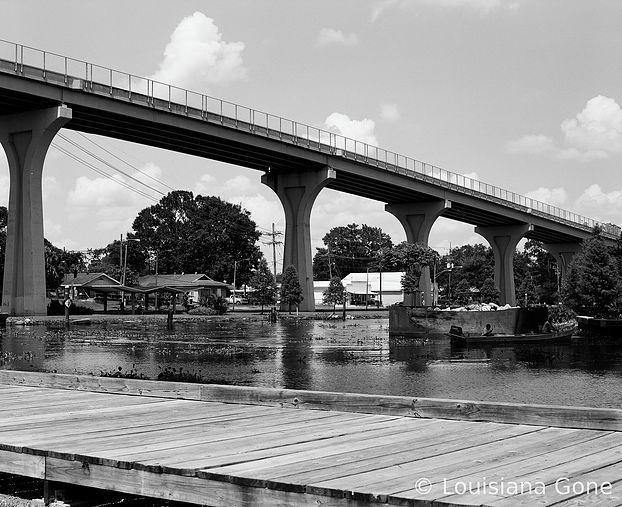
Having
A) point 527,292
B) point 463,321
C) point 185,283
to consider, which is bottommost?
point 463,321

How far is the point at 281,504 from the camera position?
19.0 ft

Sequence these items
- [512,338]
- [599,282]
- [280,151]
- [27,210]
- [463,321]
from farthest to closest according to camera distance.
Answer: [280,151]
[599,282]
[27,210]
[463,321]
[512,338]

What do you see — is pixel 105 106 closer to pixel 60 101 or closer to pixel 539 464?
pixel 60 101

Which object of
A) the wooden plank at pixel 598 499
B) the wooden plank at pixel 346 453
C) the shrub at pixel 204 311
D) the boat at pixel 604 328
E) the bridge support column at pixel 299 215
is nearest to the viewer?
the wooden plank at pixel 598 499

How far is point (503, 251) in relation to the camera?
464ft

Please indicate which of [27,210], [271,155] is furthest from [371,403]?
[271,155]

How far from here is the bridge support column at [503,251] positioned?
13862cm

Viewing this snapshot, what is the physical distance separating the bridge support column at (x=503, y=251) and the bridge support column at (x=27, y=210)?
92.6m

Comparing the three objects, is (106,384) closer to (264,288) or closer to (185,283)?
(185,283)

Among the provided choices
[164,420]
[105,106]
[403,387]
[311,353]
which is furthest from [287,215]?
[164,420]

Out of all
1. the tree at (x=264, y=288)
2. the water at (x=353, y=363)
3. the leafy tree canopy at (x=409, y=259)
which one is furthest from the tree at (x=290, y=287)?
the water at (x=353, y=363)

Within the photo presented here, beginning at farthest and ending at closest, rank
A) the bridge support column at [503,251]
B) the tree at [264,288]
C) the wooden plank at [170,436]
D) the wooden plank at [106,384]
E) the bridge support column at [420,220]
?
the bridge support column at [503,251]
the bridge support column at [420,220]
the tree at [264,288]
the wooden plank at [106,384]
the wooden plank at [170,436]

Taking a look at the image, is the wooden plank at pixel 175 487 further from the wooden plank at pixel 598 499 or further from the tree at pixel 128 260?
the tree at pixel 128 260

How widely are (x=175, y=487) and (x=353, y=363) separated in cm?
2741
